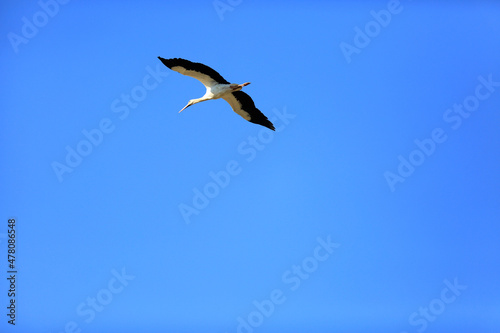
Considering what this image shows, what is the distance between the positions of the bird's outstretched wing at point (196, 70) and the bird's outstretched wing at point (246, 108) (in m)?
0.90

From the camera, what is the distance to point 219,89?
1584 centimetres

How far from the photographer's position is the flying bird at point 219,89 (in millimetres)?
14836

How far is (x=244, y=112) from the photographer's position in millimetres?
16922

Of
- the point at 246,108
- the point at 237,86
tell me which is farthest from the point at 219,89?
the point at 246,108

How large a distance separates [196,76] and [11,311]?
356 inches

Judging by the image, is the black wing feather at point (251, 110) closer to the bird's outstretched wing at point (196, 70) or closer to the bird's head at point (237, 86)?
the bird's head at point (237, 86)

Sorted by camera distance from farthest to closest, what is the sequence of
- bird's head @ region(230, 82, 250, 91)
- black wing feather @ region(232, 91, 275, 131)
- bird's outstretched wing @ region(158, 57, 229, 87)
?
1. black wing feather @ region(232, 91, 275, 131)
2. bird's head @ region(230, 82, 250, 91)
3. bird's outstretched wing @ region(158, 57, 229, 87)

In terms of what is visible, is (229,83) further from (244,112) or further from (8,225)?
(8,225)

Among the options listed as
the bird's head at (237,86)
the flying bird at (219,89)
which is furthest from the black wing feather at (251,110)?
the bird's head at (237,86)

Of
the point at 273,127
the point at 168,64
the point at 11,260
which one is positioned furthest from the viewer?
the point at 273,127

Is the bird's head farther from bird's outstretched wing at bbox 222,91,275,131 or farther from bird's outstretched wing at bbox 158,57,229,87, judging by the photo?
bird's outstretched wing at bbox 222,91,275,131

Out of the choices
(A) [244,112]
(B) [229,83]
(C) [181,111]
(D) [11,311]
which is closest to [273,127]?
(A) [244,112]

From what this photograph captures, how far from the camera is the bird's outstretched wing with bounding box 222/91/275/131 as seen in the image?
16.3 metres

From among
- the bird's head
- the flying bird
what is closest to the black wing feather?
the flying bird
